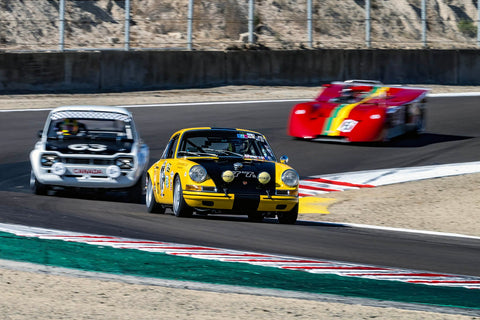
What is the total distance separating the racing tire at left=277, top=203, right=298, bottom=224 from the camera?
10.4 metres

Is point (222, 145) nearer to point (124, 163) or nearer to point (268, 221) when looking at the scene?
point (268, 221)

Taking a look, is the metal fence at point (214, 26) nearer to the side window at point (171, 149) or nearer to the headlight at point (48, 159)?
the headlight at point (48, 159)

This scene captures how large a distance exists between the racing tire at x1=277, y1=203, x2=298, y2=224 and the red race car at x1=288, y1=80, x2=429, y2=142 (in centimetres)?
795

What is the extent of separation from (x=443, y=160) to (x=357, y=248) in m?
8.76

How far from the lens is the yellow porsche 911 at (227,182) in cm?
1000

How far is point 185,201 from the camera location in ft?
33.1

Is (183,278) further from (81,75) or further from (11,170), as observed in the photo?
(81,75)

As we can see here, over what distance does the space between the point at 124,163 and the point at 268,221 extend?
2.41 metres

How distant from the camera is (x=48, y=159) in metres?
12.3

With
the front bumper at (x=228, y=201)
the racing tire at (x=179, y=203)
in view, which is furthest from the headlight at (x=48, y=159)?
the front bumper at (x=228, y=201)

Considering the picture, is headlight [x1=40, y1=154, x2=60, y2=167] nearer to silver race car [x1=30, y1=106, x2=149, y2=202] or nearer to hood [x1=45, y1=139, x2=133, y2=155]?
silver race car [x1=30, y1=106, x2=149, y2=202]

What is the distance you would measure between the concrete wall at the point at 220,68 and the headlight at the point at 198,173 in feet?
47.5

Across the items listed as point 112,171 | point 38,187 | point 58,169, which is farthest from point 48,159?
point 112,171

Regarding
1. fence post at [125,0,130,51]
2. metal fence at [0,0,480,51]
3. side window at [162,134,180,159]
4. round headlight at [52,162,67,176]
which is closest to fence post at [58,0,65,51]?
metal fence at [0,0,480,51]
